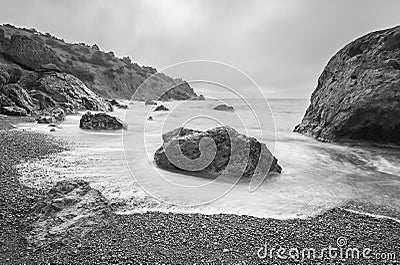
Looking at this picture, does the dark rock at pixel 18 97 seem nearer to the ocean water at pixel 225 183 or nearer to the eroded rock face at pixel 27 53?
the ocean water at pixel 225 183

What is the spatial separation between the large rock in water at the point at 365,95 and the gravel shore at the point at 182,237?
24.1ft

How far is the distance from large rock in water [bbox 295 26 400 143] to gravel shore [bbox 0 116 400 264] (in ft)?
24.1

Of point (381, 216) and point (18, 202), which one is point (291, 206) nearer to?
point (381, 216)

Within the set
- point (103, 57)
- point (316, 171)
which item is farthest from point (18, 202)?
A: point (103, 57)

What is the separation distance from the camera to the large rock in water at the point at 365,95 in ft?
31.6

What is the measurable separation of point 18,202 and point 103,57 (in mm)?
60590

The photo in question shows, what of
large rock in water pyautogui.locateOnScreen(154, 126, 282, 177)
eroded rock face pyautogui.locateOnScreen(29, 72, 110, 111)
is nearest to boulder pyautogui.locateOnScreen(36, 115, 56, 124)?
eroded rock face pyautogui.locateOnScreen(29, 72, 110, 111)

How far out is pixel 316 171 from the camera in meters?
6.58

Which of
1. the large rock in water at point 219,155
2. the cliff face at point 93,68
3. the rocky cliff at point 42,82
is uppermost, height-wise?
the cliff face at point 93,68

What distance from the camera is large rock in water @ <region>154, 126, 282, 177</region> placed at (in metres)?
5.74

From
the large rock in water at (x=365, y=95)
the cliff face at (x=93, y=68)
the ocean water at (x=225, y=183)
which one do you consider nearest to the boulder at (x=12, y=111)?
the ocean water at (x=225, y=183)

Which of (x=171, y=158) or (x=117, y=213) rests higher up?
(x=171, y=158)

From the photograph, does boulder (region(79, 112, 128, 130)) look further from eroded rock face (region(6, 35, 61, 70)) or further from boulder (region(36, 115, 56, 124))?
eroded rock face (region(6, 35, 61, 70))

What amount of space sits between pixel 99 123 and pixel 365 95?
415 inches
